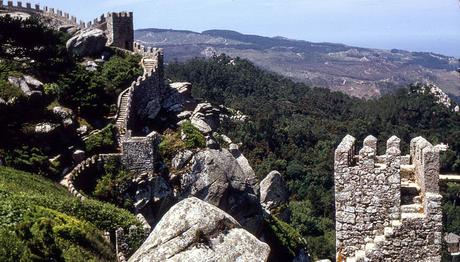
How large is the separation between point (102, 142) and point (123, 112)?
123 inches

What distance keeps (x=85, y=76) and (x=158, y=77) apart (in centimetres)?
479

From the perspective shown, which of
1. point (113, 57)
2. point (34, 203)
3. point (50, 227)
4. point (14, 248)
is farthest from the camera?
point (113, 57)

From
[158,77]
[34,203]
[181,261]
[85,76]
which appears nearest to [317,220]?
[158,77]

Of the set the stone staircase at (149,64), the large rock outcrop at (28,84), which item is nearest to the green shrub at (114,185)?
the large rock outcrop at (28,84)

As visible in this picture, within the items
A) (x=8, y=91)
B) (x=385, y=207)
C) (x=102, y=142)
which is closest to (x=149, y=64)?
(x=102, y=142)

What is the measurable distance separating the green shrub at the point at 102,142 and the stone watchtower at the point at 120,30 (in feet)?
43.7

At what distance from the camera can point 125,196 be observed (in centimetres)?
3009

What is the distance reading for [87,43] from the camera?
42562mm

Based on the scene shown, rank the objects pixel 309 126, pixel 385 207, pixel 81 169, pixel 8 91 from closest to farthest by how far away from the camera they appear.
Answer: pixel 385 207 < pixel 81 169 < pixel 8 91 < pixel 309 126

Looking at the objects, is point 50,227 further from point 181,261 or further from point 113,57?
point 113,57

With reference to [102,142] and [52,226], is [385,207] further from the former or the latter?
[102,142]

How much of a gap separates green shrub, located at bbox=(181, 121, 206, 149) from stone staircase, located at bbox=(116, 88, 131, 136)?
10.2ft

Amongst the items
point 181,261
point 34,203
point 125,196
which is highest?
point 181,261

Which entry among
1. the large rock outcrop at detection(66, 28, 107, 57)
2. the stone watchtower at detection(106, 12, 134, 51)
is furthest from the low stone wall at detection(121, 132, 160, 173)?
the stone watchtower at detection(106, 12, 134, 51)
